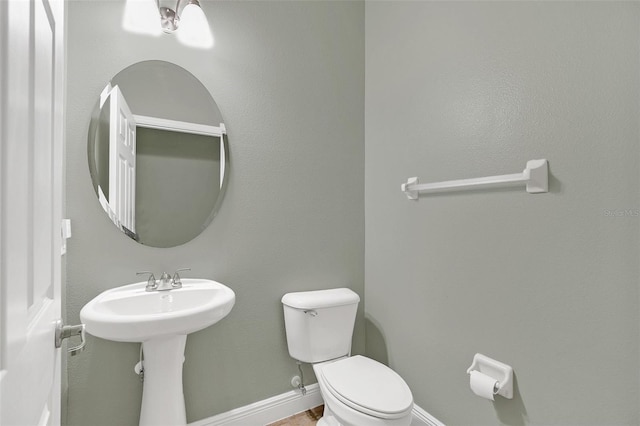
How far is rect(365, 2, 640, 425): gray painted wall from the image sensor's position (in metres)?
1.01

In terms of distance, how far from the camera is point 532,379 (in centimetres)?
121

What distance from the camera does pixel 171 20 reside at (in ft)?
4.76

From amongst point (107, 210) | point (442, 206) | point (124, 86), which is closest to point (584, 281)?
point (442, 206)

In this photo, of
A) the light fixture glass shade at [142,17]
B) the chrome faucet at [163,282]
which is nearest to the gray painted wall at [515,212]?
the chrome faucet at [163,282]

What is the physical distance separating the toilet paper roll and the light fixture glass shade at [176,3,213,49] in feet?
6.39

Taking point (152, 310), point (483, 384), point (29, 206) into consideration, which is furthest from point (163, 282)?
point (483, 384)

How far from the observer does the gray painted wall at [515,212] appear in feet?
3.31

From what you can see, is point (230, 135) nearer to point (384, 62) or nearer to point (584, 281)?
point (384, 62)

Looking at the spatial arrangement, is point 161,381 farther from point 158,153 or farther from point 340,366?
point 158,153

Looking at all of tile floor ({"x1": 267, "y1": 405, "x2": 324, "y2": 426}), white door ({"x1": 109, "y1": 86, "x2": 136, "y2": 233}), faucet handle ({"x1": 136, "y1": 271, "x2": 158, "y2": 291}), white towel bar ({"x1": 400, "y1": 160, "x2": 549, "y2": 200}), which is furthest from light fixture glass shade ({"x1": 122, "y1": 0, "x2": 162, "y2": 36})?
tile floor ({"x1": 267, "y1": 405, "x2": 324, "y2": 426})

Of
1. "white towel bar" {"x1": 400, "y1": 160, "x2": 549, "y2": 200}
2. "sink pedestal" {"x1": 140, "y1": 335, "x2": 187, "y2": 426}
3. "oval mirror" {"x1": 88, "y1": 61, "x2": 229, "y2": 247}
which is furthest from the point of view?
"oval mirror" {"x1": 88, "y1": 61, "x2": 229, "y2": 247}

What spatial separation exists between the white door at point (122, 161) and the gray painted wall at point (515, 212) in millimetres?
1328

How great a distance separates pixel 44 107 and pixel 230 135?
3.67 feet

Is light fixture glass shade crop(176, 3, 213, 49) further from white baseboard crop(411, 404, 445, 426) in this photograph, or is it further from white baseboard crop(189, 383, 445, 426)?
white baseboard crop(411, 404, 445, 426)
